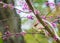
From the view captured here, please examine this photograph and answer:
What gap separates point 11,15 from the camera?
2.24m

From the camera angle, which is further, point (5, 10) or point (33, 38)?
point (33, 38)

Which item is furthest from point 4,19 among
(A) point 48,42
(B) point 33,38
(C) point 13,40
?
(A) point 48,42

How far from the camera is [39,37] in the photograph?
9.93ft

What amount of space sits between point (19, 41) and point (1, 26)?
28 centimetres

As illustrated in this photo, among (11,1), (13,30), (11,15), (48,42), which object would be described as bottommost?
(48,42)

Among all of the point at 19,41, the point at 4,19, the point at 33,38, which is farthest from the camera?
the point at 33,38

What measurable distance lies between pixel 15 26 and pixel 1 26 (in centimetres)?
16


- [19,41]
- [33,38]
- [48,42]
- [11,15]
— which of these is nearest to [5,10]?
[11,15]

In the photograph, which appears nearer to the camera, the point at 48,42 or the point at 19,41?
the point at 19,41

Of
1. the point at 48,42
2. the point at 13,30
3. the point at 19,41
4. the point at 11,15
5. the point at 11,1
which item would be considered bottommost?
the point at 48,42

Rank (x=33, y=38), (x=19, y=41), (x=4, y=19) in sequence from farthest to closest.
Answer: (x=33, y=38), (x=19, y=41), (x=4, y=19)

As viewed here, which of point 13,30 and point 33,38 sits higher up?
point 13,30

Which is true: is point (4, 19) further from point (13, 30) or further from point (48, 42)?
point (48, 42)

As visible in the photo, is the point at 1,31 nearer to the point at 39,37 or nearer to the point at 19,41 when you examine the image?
the point at 19,41
